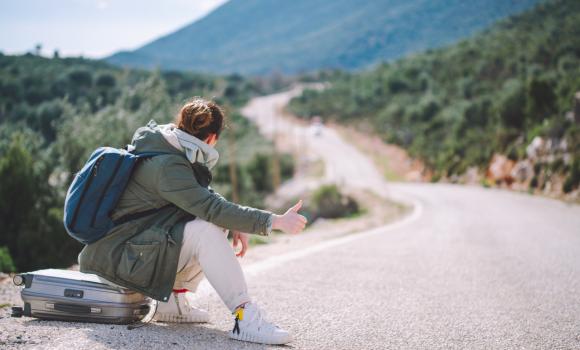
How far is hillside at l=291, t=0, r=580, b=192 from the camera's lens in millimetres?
21766

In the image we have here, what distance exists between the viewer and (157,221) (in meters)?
3.50

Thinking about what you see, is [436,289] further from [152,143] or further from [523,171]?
[523,171]

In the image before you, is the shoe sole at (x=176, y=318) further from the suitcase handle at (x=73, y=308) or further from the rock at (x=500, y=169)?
the rock at (x=500, y=169)

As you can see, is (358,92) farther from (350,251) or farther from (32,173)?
(350,251)

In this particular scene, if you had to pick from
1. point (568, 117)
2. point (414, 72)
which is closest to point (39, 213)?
point (568, 117)

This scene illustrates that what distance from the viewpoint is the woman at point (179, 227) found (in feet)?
11.1

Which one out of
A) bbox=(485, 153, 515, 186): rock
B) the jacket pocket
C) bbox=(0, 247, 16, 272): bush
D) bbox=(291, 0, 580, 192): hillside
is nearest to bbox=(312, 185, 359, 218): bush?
bbox=(291, 0, 580, 192): hillside

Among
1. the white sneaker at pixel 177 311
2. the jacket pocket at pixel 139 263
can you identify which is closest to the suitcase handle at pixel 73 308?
the jacket pocket at pixel 139 263

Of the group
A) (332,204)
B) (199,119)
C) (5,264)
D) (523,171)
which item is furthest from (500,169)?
(199,119)

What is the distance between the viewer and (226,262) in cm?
345

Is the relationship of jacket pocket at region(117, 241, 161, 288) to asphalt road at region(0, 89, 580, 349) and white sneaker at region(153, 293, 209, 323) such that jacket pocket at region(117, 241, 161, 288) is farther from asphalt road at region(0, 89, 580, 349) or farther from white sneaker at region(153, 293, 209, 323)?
white sneaker at region(153, 293, 209, 323)

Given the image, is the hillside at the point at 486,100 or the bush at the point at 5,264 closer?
the bush at the point at 5,264

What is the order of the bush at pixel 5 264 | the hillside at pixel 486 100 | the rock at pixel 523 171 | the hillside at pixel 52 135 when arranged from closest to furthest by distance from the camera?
the bush at pixel 5 264
the hillside at pixel 52 135
the rock at pixel 523 171
the hillside at pixel 486 100

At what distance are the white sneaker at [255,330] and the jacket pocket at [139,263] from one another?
22.5 inches
